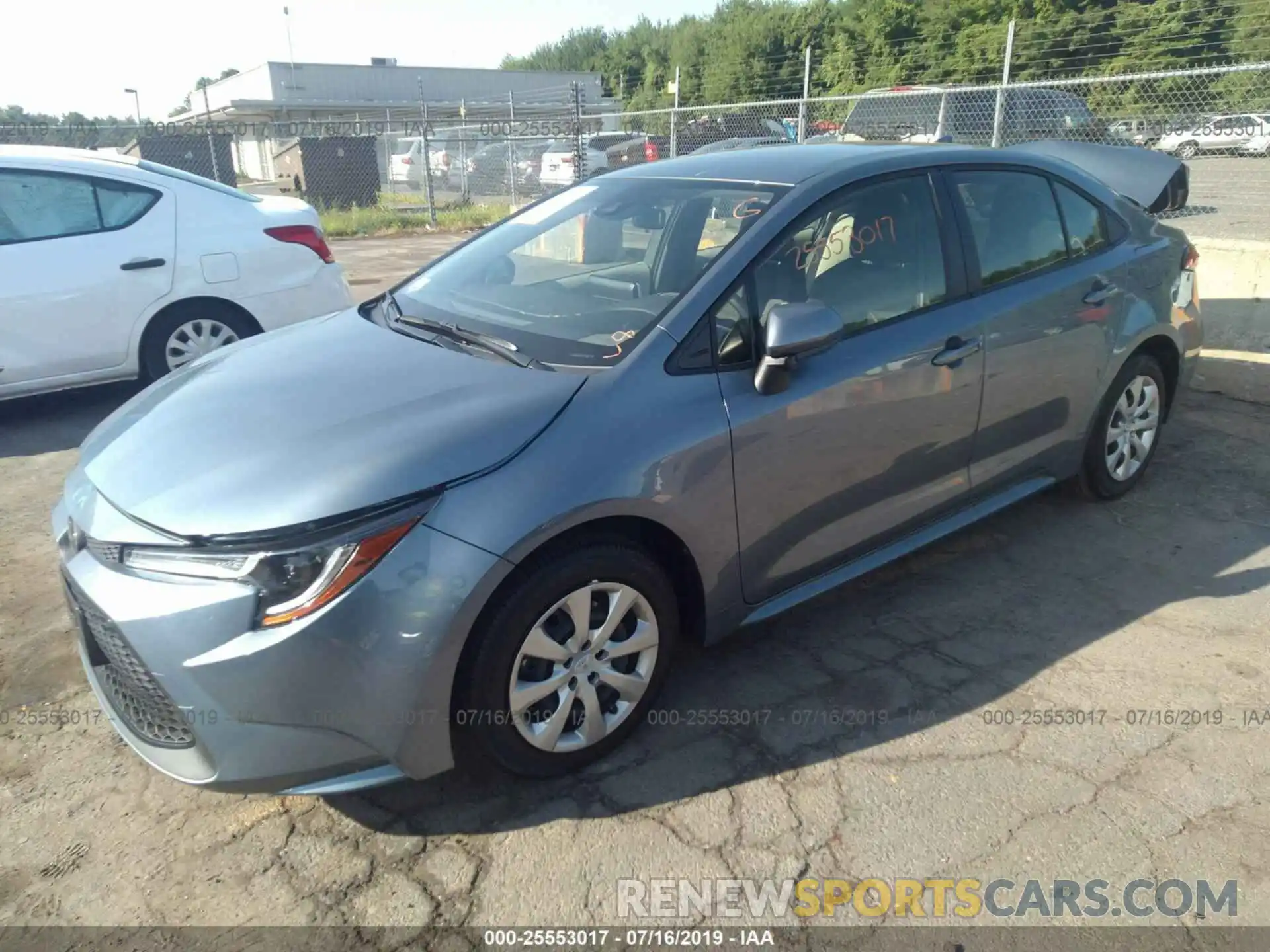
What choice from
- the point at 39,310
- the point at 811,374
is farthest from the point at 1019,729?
the point at 39,310

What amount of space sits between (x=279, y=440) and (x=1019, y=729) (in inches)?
90.5

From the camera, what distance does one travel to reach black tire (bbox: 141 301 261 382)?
572 centimetres

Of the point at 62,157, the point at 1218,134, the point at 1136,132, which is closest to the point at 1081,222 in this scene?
the point at 62,157

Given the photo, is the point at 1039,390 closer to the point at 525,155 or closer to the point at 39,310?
the point at 39,310

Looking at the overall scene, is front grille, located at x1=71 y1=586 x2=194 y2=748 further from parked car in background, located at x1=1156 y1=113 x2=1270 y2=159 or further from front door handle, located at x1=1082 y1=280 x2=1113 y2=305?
parked car in background, located at x1=1156 y1=113 x2=1270 y2=159

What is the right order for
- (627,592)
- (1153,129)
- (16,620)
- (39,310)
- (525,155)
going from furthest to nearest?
1. (525,155)
2. (1153,129)
3. (39,310)
4. (16,620)
5. (627,592)

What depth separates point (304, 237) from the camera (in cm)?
609

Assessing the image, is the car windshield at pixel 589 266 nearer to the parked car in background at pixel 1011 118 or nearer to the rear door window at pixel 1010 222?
the rear door window at pixel 1010 222

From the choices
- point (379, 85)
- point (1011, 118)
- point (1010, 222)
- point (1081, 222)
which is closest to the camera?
point (1010, 222)

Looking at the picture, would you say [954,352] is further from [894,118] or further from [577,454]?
[894,118]

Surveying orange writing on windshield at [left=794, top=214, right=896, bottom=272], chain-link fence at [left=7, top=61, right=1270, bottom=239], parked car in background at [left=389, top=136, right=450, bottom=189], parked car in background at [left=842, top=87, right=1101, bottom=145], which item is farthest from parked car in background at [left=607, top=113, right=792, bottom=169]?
orange writing on windshield at [left=794, top=214, right=896, bottom=272]

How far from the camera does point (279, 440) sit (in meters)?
2.46

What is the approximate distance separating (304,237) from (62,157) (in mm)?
1385

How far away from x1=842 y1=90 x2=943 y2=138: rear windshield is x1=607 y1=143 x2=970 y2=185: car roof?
11447 millimetres
